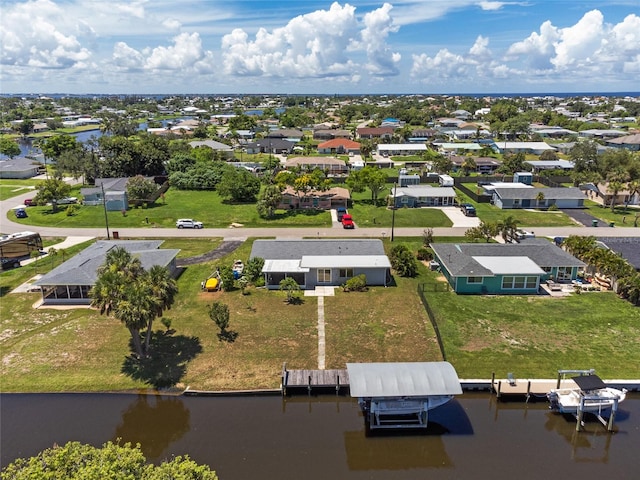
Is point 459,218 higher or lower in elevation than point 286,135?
lower

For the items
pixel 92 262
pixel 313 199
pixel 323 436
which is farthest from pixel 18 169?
pixel 323 436

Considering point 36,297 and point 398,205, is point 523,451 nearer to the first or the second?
point 36,297

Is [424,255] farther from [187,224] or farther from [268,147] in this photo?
[268,147]

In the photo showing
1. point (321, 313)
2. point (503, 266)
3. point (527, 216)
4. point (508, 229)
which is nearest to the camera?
point (321, 313)

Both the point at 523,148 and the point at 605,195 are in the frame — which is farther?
the point at 523,148

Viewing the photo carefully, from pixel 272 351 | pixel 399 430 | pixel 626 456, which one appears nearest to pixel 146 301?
pixel 272 351

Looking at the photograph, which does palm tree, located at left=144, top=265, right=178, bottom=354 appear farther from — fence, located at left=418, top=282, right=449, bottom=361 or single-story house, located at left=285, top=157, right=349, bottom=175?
single-story house, located at left=285, top=157, right=349, bottom=175

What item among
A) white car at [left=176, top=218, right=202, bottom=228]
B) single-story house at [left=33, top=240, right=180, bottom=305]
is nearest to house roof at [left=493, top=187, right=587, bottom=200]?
white car at [left=176, top=218, right=202, bottom=228]

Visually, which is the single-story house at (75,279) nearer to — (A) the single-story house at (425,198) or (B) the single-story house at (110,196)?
(B) the single-story house at (110,196)
